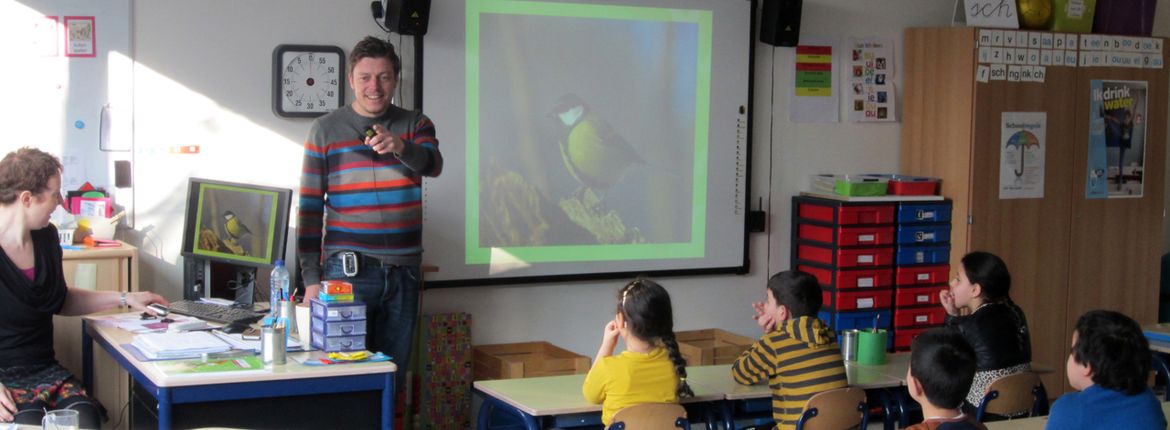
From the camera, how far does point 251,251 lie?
4812mm

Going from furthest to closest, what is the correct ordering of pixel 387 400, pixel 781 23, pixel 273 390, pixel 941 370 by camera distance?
pixel 781 23 < pixel 387 400 < pixel 273 390 < pixel 941 370

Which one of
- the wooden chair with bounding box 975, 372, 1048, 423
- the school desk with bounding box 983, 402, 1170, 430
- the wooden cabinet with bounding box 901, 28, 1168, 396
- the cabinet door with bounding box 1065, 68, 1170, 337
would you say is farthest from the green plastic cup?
the cabinet door with bounding box 1065, 68, 1170, 337

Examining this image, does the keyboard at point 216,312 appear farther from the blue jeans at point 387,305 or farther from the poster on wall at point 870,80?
the poster on wall at point 870,80

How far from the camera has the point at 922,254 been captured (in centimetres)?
634

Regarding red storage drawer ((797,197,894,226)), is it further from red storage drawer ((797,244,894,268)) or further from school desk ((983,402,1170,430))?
school desk ((983,402,1170,430))

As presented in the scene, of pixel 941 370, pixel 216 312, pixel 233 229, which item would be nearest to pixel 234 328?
pixel 216 312

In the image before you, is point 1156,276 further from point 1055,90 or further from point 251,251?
point 251,251

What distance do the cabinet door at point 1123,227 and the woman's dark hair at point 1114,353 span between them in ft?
11.9

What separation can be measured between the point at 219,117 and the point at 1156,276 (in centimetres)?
511

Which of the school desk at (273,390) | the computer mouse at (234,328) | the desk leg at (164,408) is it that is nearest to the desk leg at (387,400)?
the school desk at (273,390)

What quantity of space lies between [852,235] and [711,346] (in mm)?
882

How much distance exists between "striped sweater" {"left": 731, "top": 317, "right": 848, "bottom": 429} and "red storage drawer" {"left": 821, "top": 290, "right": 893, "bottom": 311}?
2.07m

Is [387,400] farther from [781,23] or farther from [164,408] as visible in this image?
[781,23]

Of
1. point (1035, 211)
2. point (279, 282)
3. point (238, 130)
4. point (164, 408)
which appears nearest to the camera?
point (164, 408)
